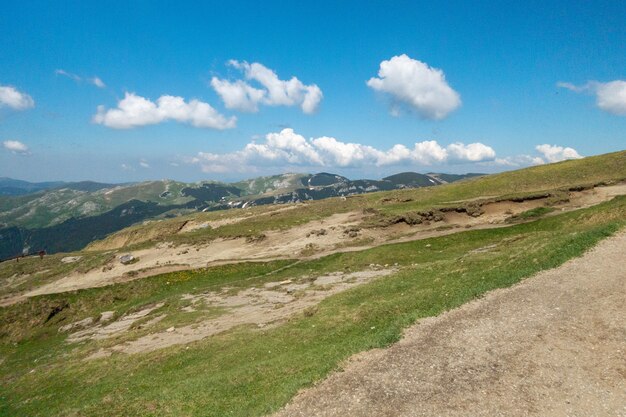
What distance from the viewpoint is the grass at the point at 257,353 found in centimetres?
1895

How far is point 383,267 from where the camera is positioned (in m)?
45.4

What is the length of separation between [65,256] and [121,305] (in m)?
40.8

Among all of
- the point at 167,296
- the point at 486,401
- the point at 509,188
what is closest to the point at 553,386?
the point at 486,401

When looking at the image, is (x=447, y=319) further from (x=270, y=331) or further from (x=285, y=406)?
(x=270, y=331)

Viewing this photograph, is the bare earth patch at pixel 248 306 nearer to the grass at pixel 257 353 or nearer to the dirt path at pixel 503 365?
the grass at pixel 257 353

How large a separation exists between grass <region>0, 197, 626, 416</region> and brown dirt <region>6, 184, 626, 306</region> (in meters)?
13.0

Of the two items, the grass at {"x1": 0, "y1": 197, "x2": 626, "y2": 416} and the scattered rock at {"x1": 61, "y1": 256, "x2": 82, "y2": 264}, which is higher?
the grass at {"x1": 0, "y1": 197, "x2": 626, "y2": 416}

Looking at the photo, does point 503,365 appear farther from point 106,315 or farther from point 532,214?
point 532,214

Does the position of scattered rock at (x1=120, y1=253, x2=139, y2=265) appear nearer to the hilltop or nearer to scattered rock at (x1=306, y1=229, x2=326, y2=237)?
the hilltop

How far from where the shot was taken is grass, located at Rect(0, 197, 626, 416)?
1895 cm

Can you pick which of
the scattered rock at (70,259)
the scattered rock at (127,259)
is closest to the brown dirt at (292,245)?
the scattered rock at (127,259)

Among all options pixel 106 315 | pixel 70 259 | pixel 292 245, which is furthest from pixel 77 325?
pixel 70 259

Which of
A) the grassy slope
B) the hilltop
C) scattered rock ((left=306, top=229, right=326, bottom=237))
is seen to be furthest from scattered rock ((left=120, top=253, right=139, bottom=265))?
scattered rock ((left=306, top=229, right=326, bottom=237))

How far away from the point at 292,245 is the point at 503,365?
1914 inches
